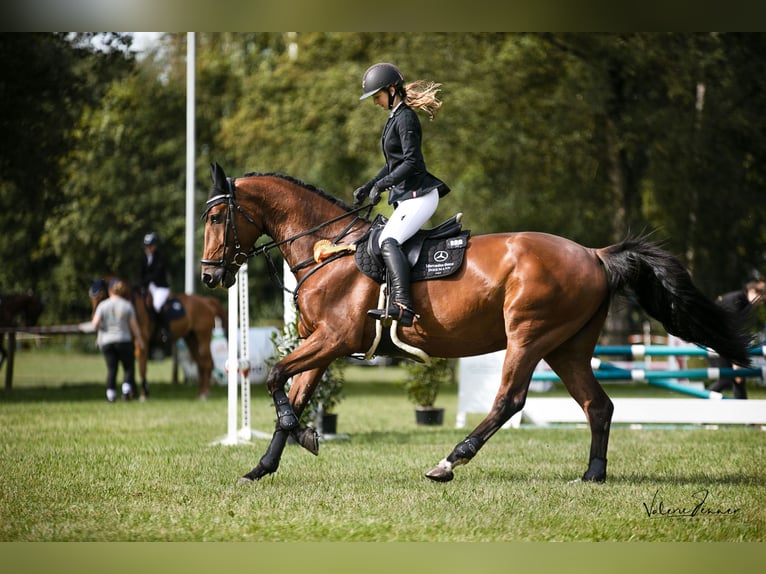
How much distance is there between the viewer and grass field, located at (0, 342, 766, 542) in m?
6.02

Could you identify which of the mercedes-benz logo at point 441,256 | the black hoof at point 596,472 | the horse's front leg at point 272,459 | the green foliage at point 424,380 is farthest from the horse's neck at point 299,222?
the green foliage at point 424,380

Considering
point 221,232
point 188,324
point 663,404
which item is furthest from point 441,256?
point 188,324

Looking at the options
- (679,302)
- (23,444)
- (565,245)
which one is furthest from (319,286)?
(23,444)

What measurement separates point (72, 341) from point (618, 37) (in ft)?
98.2

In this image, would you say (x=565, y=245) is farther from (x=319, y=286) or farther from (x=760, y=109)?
(x=760, y=109)

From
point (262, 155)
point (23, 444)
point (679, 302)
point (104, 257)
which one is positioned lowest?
point (23, 444)

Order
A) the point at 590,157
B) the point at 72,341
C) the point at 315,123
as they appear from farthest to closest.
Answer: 1. the point at 72,341
2. the point at 315,123
3. the point at 590,157

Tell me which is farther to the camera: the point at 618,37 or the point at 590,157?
the point at 590,157

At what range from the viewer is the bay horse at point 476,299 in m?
7.46

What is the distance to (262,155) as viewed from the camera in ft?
88.2

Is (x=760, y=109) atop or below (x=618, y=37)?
below

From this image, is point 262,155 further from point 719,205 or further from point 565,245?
point 565,245

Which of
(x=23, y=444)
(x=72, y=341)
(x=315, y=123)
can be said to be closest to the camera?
(x=23, y=444)
